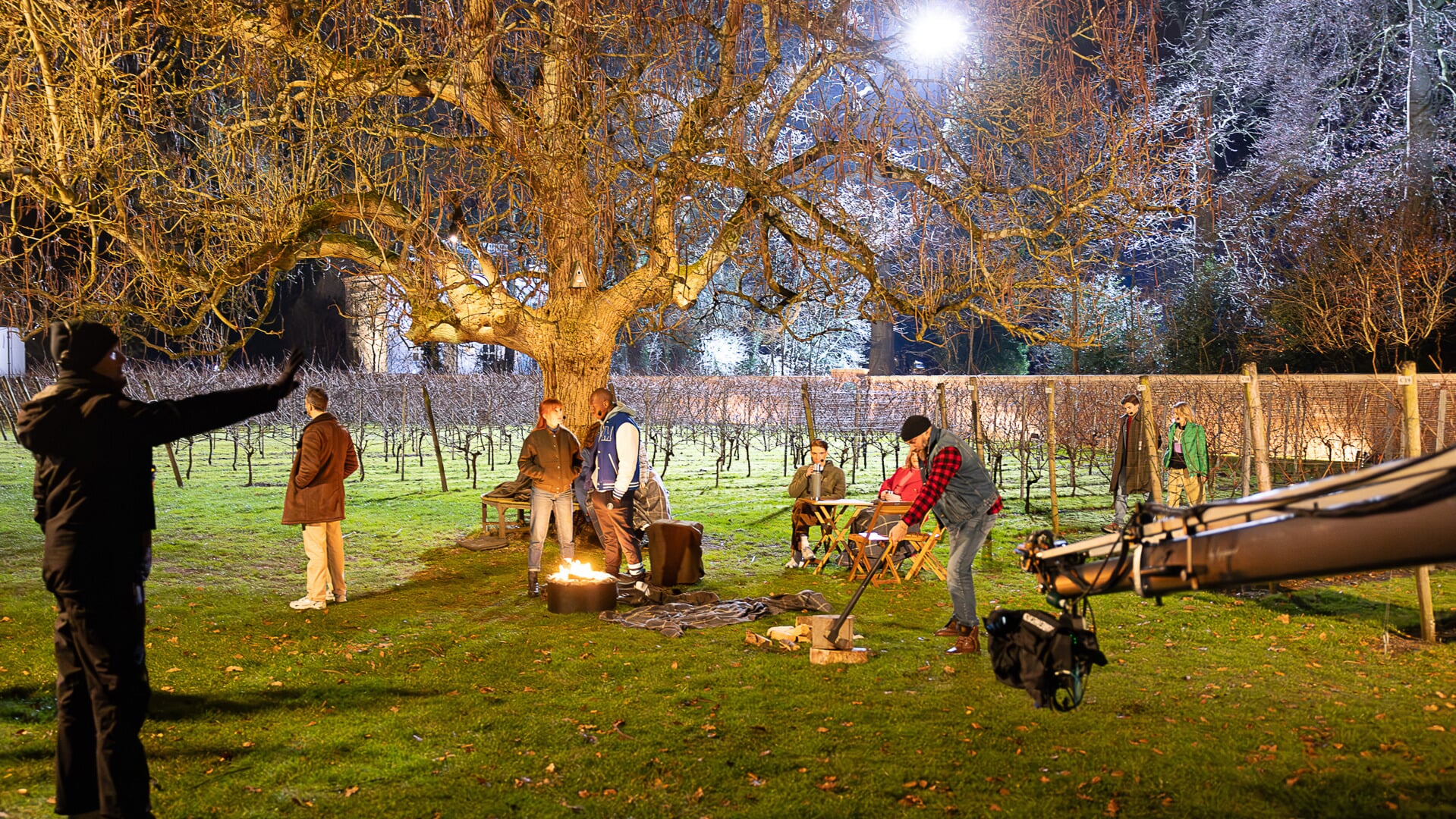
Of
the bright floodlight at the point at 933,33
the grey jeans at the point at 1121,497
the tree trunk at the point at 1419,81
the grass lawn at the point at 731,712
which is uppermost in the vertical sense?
the tree trunk at the point at 1419,81

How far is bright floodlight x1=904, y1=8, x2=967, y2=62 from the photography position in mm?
10180

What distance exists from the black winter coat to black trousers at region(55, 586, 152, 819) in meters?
0.12

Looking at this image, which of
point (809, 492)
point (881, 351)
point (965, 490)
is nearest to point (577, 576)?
point (965, 490)

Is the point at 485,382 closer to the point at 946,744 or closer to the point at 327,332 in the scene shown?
the point at 327,332

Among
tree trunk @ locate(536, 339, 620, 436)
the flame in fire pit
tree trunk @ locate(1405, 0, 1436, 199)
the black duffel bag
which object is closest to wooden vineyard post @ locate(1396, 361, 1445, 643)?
the black duffel bag

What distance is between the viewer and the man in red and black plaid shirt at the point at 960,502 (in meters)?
6.90

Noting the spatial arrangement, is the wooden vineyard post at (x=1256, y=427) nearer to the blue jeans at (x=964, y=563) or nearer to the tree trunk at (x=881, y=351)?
the blue jeans at (x=964, y=563)

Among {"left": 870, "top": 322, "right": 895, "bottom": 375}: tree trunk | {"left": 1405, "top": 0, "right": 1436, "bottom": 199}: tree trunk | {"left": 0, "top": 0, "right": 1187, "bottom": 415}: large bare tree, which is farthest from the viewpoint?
{"left": 870, "top": 322, "right": 895, "bottom": 375}: tree trunk

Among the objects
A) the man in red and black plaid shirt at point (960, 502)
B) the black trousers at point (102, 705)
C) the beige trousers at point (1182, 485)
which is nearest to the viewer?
the black trousers at point (102, 705)

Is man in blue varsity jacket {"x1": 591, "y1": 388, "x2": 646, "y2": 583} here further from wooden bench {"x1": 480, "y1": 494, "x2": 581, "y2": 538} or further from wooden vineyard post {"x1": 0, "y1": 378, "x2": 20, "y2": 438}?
wooden vineyard post {"x1": 0, "y1": 378, "x2": 20, "y2": 438}

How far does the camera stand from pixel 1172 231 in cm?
3128

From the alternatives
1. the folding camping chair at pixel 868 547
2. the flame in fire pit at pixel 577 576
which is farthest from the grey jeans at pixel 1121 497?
the flame in fire pit at pixel 577 576

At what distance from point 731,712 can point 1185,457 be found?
27.8ft

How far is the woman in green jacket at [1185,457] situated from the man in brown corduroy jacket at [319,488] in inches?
371
